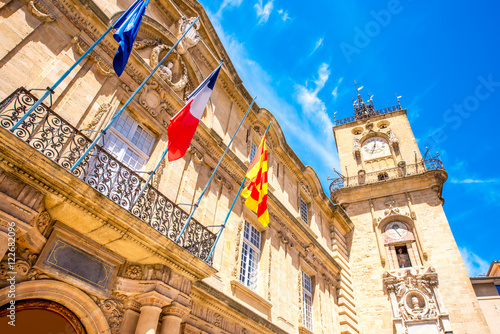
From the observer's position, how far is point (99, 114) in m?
7.20

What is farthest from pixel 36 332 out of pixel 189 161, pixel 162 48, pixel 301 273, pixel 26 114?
pixel 301 273

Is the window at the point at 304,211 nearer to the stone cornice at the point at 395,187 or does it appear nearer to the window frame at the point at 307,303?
the window frame at the point at 307,303

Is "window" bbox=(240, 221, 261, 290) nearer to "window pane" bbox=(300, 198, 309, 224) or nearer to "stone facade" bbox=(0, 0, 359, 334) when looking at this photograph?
"stone facade" bbox=(0, 0, 359, 334)

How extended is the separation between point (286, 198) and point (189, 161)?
5.25 m

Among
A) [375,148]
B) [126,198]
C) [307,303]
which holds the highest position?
[375,148]

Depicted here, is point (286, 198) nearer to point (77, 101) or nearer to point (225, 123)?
point (225, 123)

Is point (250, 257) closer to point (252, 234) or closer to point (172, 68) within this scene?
point (252, 234)

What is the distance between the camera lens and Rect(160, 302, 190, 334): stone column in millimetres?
6270

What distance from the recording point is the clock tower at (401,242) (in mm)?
14016

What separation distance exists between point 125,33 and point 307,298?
1026 centimetres

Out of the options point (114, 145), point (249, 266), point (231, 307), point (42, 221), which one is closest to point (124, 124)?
point (114, 145)

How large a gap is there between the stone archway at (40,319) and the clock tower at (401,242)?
40.9ft

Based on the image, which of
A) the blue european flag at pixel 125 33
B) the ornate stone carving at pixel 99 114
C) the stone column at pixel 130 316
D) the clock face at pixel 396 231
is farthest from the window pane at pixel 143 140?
the clock face at pixel 396 231

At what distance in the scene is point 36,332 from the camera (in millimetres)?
5344
